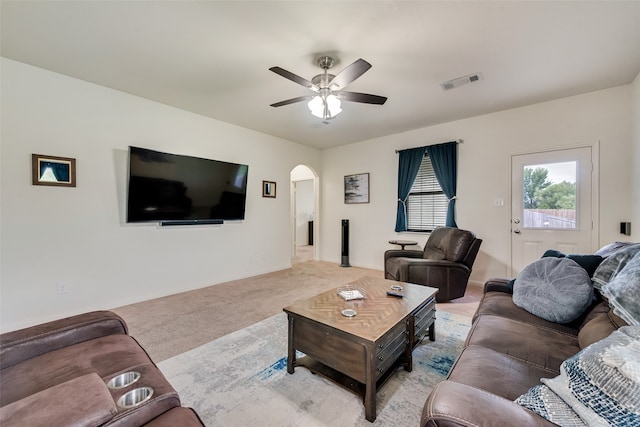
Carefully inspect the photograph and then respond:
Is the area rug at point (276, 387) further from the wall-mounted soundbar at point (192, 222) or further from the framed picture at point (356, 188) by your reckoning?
the framed picture at point (356, 188)

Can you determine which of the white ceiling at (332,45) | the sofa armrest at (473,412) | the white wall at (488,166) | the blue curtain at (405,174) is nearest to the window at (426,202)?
the blue curtain at (405,174)

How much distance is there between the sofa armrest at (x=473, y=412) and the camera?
75 cm

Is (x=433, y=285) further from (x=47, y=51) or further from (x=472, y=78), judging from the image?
(x=47, y=51)

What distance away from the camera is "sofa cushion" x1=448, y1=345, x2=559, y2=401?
108cm

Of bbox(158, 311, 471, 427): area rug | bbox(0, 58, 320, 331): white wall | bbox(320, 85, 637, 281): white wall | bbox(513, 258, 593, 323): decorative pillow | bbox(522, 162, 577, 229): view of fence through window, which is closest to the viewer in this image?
bbox(158, 311, 471, 427): area rug

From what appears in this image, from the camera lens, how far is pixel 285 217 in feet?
17.6

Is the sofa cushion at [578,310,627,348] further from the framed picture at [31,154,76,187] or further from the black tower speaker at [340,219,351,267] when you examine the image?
the framed picture at [31,154,76,187]

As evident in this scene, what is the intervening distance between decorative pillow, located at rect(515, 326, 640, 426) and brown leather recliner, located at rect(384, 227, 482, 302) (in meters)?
2.34

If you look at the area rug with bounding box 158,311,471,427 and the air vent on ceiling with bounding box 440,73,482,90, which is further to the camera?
the air vent on ceiling with bounding box 440,73,482,90

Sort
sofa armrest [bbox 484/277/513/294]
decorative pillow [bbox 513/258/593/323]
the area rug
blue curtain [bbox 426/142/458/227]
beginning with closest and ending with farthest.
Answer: the area rug → decorative pillow [bbox 513/258/593/323] → sofa armrest [bbox 484/277/513/294] → blue curtain [bbox 426/142/458/227]

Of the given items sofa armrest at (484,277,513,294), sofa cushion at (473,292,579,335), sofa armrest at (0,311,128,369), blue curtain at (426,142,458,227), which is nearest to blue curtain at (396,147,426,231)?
blue curtain at (426,142,458,227)

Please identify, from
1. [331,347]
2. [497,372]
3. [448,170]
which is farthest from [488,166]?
[331,347]

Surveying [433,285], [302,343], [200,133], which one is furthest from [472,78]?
[200,133]

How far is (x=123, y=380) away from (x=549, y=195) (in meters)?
4.74
